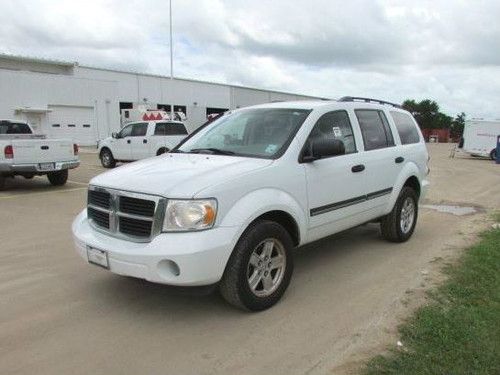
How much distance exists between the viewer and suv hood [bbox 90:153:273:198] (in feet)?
13.5

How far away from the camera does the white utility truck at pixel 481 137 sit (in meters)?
28.7

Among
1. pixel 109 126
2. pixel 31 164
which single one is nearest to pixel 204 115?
pixel 109 126

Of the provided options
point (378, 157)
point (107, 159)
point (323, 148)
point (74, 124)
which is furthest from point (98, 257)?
point (74, 124)

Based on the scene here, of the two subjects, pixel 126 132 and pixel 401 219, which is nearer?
pixel 401 219

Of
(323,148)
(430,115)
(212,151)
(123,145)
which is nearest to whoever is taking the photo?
(323,148)

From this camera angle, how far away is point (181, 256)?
3.91 metres

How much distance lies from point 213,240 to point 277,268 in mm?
933

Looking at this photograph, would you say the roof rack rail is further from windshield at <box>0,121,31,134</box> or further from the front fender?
windshield at <box>0,121,31,134</box>

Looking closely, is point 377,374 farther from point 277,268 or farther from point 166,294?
point 166,294

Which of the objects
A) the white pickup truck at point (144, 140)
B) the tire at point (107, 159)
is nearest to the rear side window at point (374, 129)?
the white pickup truck at point (144, 140)

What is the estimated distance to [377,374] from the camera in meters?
3.41

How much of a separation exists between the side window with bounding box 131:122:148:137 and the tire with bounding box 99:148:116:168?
141cm

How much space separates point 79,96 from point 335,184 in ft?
112

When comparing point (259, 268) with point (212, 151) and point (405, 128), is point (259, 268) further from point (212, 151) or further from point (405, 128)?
point (405, 128)
